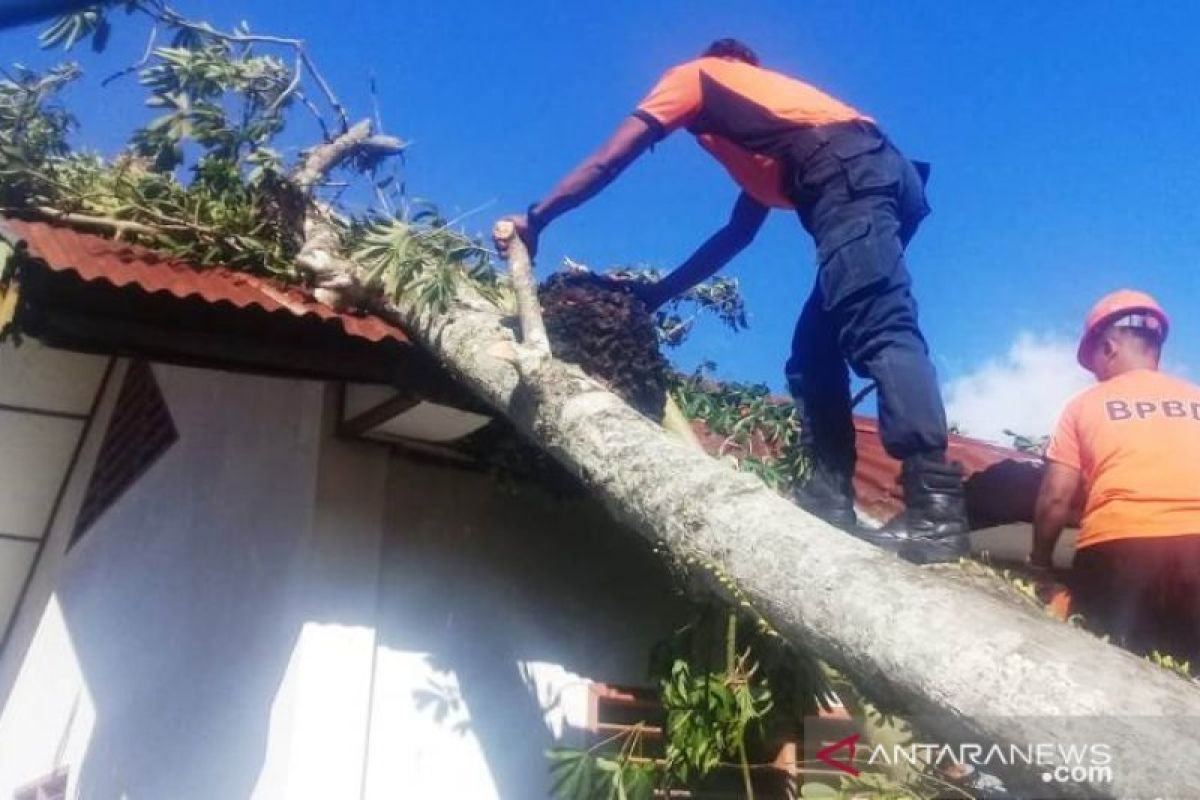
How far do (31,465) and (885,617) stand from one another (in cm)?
676

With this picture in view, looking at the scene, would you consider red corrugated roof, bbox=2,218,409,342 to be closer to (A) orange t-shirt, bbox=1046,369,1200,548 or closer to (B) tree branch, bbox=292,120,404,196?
(B) tree branch, bbox=292,120,404,196

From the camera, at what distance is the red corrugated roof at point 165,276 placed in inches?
140

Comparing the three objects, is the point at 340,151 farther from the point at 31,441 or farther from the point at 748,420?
the point at 31,441

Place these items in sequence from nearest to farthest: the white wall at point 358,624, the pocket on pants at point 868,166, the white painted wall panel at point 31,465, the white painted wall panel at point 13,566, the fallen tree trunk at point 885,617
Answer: the fallen tree trunk at point 885,617, the pocket on pants at point 868,166, the white wall at point 358,624, the white painted wall panel at point 31,465, the white painted wall panel at point 13,566

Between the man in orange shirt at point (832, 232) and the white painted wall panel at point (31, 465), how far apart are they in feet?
15.3

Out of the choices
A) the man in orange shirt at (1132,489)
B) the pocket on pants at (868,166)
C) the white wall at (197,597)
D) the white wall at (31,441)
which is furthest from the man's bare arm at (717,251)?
the white wall at (31,441)

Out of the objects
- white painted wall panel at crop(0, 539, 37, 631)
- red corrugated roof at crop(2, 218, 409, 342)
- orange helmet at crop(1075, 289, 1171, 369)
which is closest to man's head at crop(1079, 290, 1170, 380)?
orange helmet at crop(1075, 289, 1171, 369)


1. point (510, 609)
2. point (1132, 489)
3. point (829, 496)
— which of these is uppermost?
point (510, 609)

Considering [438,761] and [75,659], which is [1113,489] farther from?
[75,659]

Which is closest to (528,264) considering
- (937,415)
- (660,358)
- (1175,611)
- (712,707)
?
(660,358)

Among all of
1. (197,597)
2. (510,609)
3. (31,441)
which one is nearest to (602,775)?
(510,609)

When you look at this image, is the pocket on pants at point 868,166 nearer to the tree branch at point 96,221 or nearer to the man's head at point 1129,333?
the man's head at point 1129,333

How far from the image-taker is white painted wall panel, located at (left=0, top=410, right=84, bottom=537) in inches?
279

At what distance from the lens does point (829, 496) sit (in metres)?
3.54
